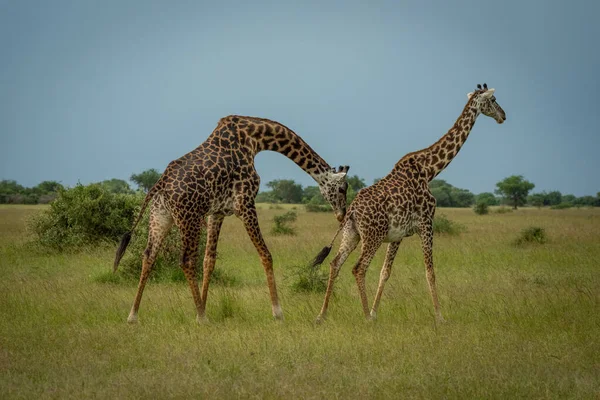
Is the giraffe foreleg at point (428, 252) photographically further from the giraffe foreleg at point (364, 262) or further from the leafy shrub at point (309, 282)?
the leafy shrub at point (309, 282)

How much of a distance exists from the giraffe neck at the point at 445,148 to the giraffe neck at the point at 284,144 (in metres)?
1.46

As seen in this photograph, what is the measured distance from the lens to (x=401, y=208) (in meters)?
9.73

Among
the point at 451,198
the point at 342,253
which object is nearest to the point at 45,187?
the point at 451,198

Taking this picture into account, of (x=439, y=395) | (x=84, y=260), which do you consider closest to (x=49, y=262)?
(x=84, y=260)

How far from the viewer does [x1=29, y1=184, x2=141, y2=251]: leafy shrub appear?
62.0ft

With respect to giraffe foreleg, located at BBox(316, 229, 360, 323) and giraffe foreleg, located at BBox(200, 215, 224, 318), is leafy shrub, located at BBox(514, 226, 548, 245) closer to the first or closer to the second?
giraffe foreleg, located at BBox(316, 229, 360, 323)

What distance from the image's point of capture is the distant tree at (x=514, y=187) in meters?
73.6

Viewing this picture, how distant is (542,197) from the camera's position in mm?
88375

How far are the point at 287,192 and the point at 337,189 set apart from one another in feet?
245

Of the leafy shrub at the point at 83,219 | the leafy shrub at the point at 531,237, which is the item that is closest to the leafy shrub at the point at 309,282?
the leafy shrub at the point at 83,219

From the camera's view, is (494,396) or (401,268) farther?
(401,268)

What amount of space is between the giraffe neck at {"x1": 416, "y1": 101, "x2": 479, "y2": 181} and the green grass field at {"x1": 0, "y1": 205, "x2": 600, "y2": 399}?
2081mm

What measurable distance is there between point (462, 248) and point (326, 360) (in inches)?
484

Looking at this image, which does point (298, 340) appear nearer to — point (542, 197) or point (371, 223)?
point (371, 223)
